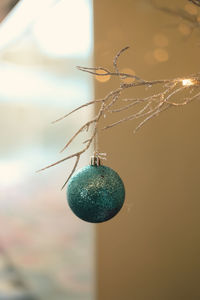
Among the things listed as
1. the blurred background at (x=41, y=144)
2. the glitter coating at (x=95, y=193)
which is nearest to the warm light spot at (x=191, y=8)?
the blurred background at (x=41, y=144)

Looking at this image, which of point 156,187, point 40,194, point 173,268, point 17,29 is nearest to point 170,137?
point 156,187

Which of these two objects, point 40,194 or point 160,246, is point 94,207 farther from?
point 40,194

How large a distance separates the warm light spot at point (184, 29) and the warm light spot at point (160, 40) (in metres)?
0.08

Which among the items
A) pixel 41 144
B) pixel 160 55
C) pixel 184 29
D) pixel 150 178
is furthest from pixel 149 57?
pixel 41 144

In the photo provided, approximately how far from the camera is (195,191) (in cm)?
185

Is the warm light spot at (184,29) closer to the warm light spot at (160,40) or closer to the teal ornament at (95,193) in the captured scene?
the warm light spot at (160,40)

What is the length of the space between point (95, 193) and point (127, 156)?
0.89m

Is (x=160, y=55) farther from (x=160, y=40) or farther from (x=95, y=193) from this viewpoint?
(x=95, y=193)

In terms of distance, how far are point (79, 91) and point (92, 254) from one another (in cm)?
82

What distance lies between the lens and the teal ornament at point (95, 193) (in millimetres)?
933

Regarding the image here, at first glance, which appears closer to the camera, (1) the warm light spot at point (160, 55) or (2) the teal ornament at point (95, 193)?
(2) the teal ornament at point (95, 193)

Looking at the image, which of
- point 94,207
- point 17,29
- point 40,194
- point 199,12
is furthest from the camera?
point 17,29

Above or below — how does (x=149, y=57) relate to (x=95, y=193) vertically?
above

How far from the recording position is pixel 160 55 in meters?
1.77
